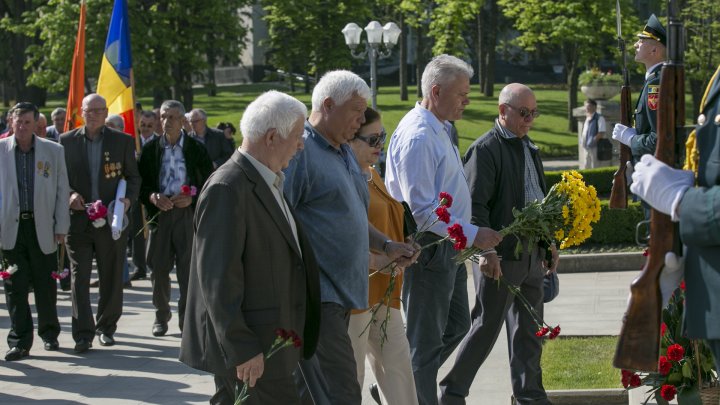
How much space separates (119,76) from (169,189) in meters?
3.78

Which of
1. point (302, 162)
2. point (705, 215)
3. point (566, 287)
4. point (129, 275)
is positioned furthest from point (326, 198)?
point (129, 275)

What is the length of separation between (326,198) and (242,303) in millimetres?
Answer: 1024

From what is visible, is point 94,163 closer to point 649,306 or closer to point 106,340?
point 106,340

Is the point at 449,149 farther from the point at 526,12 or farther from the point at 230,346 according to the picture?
the point at 526,12

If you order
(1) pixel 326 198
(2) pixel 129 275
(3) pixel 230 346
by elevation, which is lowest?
(2) pixel 129 275

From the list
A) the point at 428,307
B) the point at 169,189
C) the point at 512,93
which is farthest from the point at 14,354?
the point at 512,93

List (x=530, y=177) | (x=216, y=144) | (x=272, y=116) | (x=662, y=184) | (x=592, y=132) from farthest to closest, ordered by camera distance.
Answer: (x=592, y=132) → (x=216, y=144) → (x=530, y=177) → (x=272, y=116) → (x=662, y=184)

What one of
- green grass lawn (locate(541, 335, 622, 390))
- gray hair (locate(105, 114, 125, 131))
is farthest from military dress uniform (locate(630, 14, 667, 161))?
gray hair (locate(105, 114, 125, 131))

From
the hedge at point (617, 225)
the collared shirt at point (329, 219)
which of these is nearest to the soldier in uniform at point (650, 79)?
the collared shirt at point (329, 219)

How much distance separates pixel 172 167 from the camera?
444 inches

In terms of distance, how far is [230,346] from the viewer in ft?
16.5

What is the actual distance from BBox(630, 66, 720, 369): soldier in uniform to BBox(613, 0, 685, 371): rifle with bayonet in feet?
0.35

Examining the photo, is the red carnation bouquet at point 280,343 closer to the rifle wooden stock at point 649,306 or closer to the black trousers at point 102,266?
the rifle wooden stock at point 649,306

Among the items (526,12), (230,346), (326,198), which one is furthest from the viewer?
Result: (526,12)
